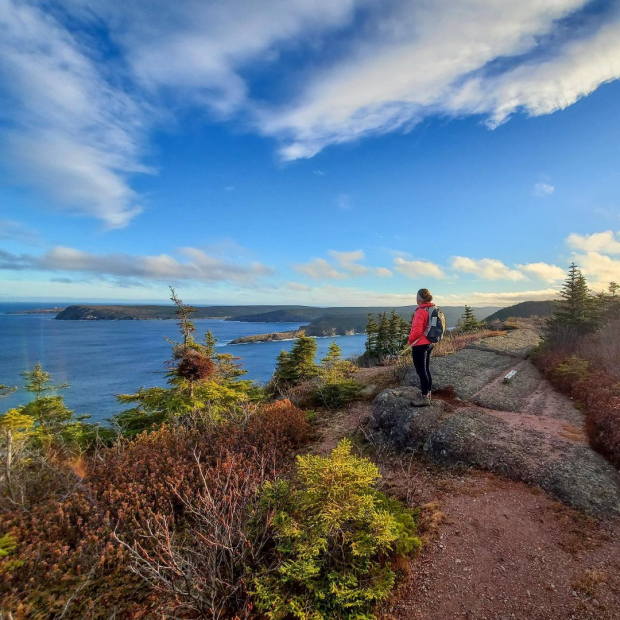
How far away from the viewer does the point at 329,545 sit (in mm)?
3234

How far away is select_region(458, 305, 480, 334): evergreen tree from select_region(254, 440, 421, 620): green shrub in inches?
993

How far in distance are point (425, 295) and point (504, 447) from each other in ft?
9.74

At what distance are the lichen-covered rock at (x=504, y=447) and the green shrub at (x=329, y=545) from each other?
91.1 inches

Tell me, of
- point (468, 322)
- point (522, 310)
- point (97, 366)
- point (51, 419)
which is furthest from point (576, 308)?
point (97, 366)

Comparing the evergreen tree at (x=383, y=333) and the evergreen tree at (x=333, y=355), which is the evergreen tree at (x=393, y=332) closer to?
the evergreen tree at (x=383, y=333)

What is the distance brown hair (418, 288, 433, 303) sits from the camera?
6.58 metres

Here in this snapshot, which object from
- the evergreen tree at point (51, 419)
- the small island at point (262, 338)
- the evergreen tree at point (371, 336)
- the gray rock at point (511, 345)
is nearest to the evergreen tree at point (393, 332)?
the evergreen tree at point (371, 336)

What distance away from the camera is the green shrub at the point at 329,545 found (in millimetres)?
2691

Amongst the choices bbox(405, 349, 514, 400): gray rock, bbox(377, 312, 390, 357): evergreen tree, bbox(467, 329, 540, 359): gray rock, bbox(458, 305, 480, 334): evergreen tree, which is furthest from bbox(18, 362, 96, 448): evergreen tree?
bbox(458, 305, 480, 334): evergreen tree

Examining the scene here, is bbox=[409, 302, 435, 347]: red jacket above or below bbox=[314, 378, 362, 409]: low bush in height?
above

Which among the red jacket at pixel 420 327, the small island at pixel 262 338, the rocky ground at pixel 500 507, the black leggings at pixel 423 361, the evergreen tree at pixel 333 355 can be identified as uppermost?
the red jacket at pixel 420 327

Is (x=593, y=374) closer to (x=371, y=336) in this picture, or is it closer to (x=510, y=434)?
(x=510, y=434)

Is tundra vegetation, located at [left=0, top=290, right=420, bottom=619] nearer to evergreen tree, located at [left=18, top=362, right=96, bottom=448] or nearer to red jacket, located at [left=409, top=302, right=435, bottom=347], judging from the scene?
evergreen tree, located at [left=18, top=362, right=96, bottom=448]

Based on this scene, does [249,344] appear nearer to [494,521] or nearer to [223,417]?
[223,417]
